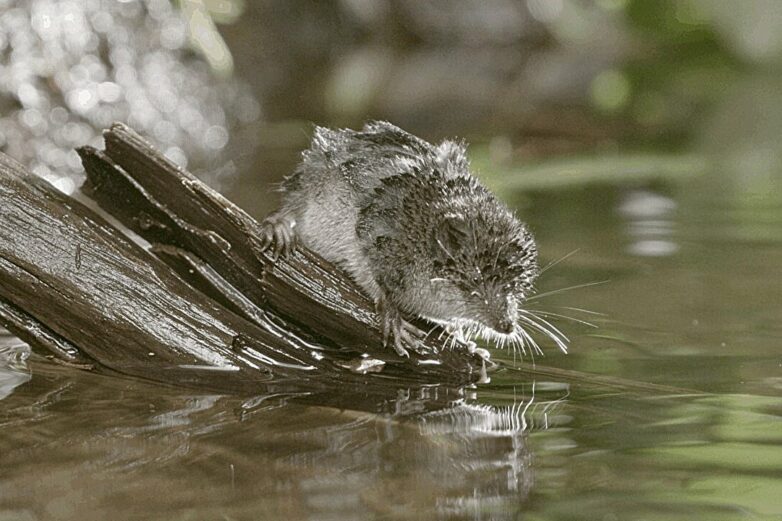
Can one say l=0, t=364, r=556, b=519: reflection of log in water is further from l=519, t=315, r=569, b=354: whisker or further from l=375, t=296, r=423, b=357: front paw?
l=519, t=315, r=569, b=354: whisker

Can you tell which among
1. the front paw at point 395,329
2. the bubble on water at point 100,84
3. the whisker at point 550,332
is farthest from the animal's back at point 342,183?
the bubble on water at point 100,84

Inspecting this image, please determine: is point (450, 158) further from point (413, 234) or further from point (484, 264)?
point (484, 264)

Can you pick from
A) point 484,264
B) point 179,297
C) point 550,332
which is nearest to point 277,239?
point 179,297

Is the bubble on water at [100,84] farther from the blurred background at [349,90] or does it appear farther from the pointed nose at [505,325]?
the pointed nose at [505,325]

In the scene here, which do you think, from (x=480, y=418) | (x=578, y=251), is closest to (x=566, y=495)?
(x=480, y=418)

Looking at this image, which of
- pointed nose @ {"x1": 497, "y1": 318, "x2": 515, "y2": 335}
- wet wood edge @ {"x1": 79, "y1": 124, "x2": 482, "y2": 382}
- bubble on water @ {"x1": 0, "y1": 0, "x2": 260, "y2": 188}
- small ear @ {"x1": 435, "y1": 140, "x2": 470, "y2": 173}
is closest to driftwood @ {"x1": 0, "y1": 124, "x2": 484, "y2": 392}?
wet wood edge @ {"x1": 79, "y1": 124, "x2": 482, "y2": 382}

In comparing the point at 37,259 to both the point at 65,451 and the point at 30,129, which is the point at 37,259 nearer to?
the point at 65,451
